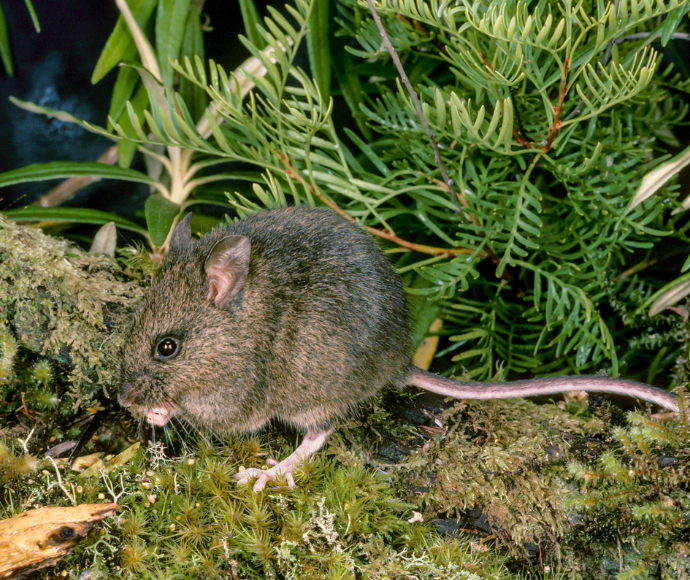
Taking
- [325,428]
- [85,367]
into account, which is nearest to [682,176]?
[325,428]

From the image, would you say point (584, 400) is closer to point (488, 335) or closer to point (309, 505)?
point (488, 335)

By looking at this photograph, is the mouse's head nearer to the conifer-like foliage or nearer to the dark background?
the conifer-like foliage

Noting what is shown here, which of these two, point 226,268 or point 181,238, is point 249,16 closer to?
point 181,238

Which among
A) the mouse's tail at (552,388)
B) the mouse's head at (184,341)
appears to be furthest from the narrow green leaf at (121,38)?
the mouse's tail at (552,388)

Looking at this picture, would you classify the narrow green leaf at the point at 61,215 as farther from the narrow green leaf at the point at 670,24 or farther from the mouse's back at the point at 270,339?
the narrow green leaf at the point at 670,24

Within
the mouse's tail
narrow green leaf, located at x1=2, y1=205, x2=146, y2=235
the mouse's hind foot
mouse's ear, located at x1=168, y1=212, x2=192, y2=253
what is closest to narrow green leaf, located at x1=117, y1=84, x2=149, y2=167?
narrow green leaf, located at x1=2, y1=205, x2=146, y2=235

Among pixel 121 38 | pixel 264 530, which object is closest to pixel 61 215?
pixel 121 38
